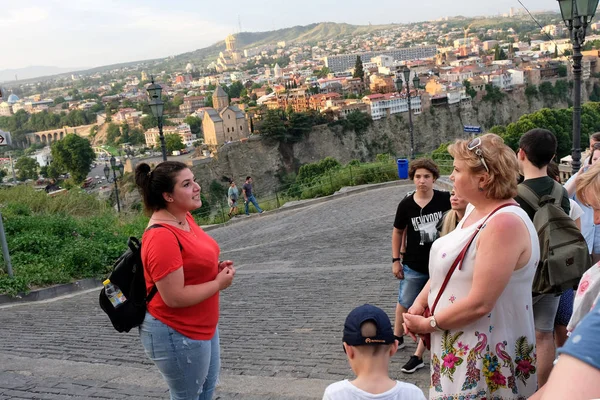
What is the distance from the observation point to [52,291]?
777 centimetres

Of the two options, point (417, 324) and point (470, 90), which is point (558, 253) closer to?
point (417, 324)

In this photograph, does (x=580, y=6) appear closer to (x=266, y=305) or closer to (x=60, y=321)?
(x=266, y=305)

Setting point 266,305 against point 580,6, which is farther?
point 580,6

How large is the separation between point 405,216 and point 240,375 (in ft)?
5.19

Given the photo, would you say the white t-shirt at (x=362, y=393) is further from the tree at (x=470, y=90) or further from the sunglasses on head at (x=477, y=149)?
the tree at (x=470, y=90)

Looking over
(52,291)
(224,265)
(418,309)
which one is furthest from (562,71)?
(224,265)

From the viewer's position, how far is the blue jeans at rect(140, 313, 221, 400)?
Result: 2555 mm

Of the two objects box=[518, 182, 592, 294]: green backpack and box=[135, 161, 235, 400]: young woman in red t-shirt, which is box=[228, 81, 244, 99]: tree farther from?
box=[518, 182, 592, 294]: green backpack

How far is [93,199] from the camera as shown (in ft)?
50.4

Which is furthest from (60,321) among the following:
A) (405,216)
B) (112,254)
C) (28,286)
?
(405,216)

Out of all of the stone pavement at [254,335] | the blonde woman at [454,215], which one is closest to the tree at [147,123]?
the stone pavement at [254,335]

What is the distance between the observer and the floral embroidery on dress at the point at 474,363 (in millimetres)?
2180

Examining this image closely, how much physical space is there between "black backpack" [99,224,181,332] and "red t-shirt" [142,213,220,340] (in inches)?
1.5

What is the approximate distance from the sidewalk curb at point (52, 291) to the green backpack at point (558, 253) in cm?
666
